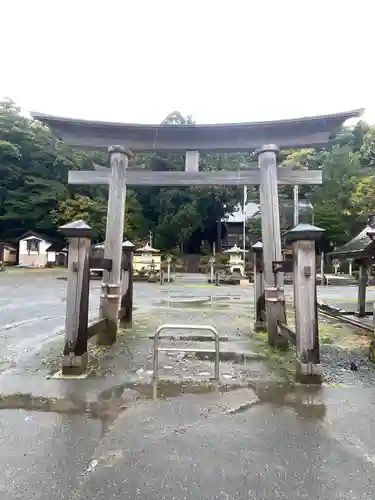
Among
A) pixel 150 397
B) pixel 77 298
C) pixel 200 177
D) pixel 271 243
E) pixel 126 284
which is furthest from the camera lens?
pixel 126 284

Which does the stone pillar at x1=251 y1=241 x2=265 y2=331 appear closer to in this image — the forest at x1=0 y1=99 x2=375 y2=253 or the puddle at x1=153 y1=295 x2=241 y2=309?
the puddle at x1=153 y1=295 x2=241 y2=309

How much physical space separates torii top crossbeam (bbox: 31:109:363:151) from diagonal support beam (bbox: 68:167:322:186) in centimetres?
53

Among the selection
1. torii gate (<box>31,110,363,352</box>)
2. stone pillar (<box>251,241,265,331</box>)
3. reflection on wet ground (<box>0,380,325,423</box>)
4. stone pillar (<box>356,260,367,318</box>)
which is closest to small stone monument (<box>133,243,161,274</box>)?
stone pillar (<box>356,260,367,318</box>)

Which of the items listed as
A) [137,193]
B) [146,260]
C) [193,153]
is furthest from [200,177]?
[137,193]

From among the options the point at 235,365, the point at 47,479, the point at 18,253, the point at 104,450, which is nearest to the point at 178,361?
the point at 235,365

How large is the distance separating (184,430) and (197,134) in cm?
564

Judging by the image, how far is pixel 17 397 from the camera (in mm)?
3668

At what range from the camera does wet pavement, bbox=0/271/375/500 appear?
2.22 m

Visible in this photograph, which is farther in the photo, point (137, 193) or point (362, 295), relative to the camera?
point (137, 193)

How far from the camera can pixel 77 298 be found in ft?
14.9

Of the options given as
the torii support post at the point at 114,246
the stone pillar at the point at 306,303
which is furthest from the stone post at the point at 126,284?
the stone pillar at the point at 306,303

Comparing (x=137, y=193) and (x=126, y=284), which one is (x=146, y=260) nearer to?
(x=137, y=193)

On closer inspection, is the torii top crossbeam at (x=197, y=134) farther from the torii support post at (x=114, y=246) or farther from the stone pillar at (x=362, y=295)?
the stone pillar at (x=362, y=295)

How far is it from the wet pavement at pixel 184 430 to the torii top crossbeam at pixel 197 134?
3981 millimetres
